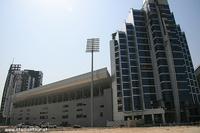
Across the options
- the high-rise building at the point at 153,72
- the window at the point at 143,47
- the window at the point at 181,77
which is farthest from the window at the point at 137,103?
the window at the point at 143,47

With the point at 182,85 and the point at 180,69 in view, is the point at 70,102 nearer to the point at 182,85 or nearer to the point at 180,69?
the point at 182,85

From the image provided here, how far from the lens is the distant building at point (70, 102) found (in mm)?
99625

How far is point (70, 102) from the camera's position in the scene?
380 ft

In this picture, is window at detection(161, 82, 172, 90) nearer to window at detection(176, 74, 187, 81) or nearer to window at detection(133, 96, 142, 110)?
window at detection(176, 74, 187, 81)

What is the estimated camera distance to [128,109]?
90188 millimetres

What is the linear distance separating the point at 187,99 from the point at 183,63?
16.7 metres

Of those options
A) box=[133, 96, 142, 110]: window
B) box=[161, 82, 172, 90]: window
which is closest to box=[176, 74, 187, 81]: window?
box=[161, 82, 172, 90]: window

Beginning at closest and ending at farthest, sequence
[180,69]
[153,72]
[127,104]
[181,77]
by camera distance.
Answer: [181,77] → [127,104] → [180,69] → [153,72]

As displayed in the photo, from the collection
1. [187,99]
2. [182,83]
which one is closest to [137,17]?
[182,83]

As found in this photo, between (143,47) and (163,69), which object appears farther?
(143,47)

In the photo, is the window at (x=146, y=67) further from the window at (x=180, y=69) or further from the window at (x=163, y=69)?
the window at (x=180, y=69)

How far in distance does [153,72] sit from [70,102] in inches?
1939

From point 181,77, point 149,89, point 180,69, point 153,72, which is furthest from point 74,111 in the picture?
point 180,69

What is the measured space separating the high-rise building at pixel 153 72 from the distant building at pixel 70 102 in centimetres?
790
